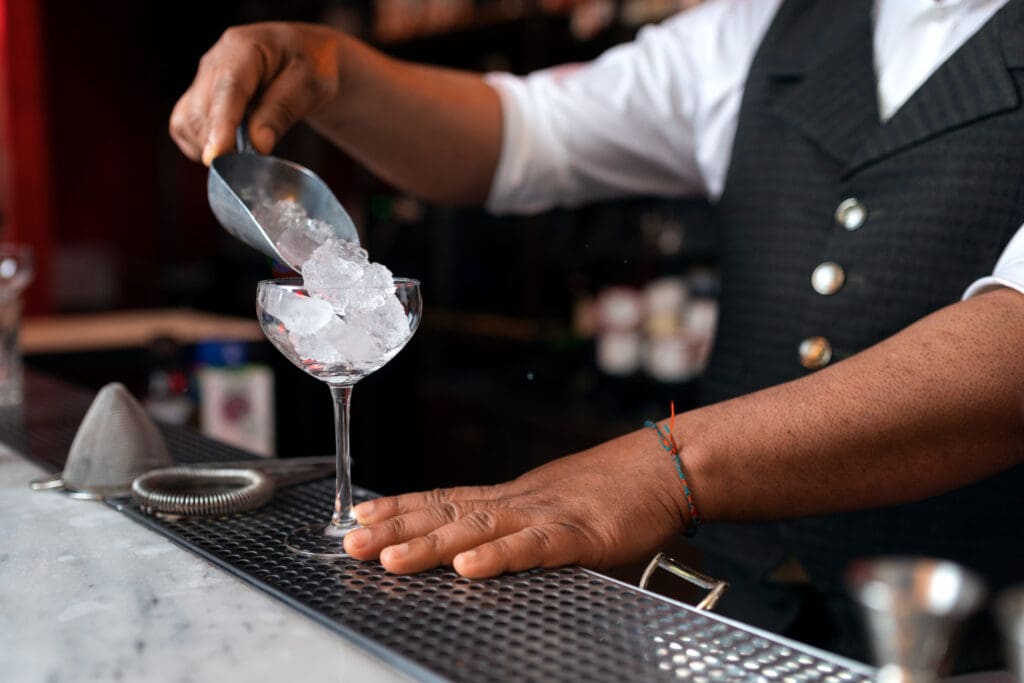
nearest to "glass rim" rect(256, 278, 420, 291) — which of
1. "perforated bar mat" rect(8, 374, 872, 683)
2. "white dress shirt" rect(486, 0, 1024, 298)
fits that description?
"perforated bar mat" rect(8, 374, 872, 683)

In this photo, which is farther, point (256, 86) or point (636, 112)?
point (636, 112)

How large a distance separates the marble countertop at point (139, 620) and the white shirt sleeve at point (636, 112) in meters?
0.92

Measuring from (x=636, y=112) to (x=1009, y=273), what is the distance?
0.72 m

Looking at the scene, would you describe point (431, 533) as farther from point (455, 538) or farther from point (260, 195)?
point (260, 195)

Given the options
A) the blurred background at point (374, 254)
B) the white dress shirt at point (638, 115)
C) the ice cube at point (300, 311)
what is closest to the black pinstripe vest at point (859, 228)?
the white dress shirt at point (638, 115)

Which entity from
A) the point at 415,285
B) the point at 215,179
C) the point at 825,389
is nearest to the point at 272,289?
the point at 415,285

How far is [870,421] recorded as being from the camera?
958 millimetres

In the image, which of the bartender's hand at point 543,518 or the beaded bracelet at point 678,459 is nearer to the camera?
the bartender's hand at point 543,518

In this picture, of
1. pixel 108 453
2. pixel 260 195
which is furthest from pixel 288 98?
pixel 108 453

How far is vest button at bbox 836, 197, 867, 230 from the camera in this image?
1.23 m

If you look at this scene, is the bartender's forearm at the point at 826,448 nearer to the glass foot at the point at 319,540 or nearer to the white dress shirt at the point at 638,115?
the glass foot at the point at 319,540

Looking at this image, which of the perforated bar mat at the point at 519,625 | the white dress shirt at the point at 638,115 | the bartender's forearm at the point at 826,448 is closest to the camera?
the perforated bar mat at the point at 519,625

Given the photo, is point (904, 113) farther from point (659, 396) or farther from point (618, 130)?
point (659, 396)

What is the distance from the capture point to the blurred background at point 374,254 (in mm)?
3014
